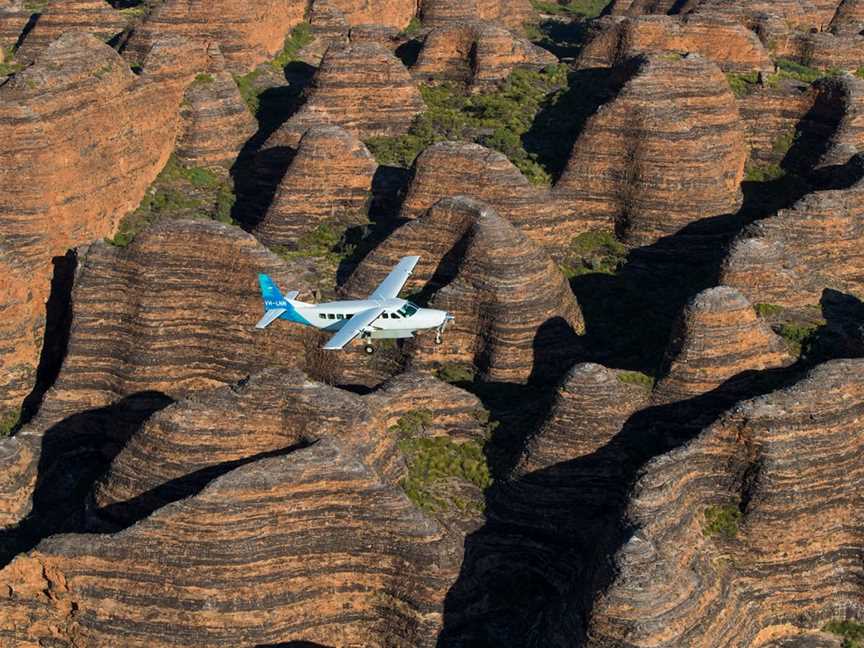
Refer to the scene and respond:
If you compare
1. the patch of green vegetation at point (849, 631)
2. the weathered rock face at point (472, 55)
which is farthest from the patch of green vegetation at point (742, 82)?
the patch of green vegetation at point (849, 631)

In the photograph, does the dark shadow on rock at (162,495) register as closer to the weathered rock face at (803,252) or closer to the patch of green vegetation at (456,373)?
the patch of green vegetation at (456,373)

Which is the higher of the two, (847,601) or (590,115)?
(590,115)

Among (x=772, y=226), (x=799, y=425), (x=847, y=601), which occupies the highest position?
(x=772, y=226)

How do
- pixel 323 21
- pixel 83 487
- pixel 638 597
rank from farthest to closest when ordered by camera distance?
pixel 323 21 → pixel 83 487 → pixel 638 597

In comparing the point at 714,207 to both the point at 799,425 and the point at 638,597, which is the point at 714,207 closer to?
the point at 799,425

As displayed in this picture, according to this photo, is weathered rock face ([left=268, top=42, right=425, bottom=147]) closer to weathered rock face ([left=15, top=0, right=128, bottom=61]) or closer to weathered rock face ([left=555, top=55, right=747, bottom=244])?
weathered rock face ([left=555, top=55, right=747, bottom=244])

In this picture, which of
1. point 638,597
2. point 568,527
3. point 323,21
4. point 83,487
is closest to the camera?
point 638,597

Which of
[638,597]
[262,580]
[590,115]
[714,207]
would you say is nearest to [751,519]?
[638,597]

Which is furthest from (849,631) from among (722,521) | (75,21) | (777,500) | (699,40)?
(75,21)
